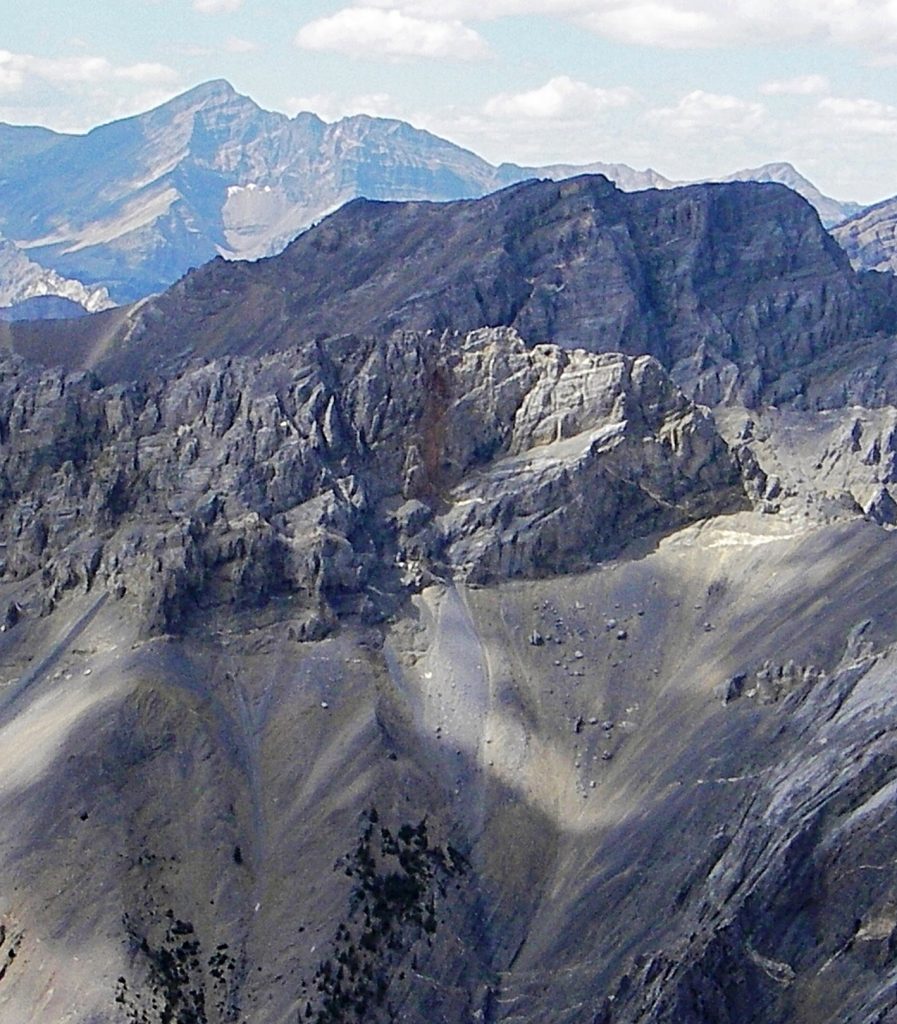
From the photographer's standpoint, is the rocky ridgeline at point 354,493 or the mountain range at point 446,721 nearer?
the mountain range at point 446,721

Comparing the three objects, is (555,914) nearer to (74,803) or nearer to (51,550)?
(74,803)

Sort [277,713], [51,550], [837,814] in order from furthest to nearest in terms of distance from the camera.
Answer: [51,550] < [277,713] < [837,814]

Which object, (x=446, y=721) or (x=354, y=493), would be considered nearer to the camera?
(x=446, y=721)

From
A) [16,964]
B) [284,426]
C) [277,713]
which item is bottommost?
[16,964]

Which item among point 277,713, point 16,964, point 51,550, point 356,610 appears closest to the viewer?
point 16,964

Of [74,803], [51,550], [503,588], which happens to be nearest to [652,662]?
[503,588]

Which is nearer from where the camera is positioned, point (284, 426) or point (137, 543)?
point (137, 543)

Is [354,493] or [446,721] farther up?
[354,493]

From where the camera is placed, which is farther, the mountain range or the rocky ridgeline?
the rocky ridgeline
